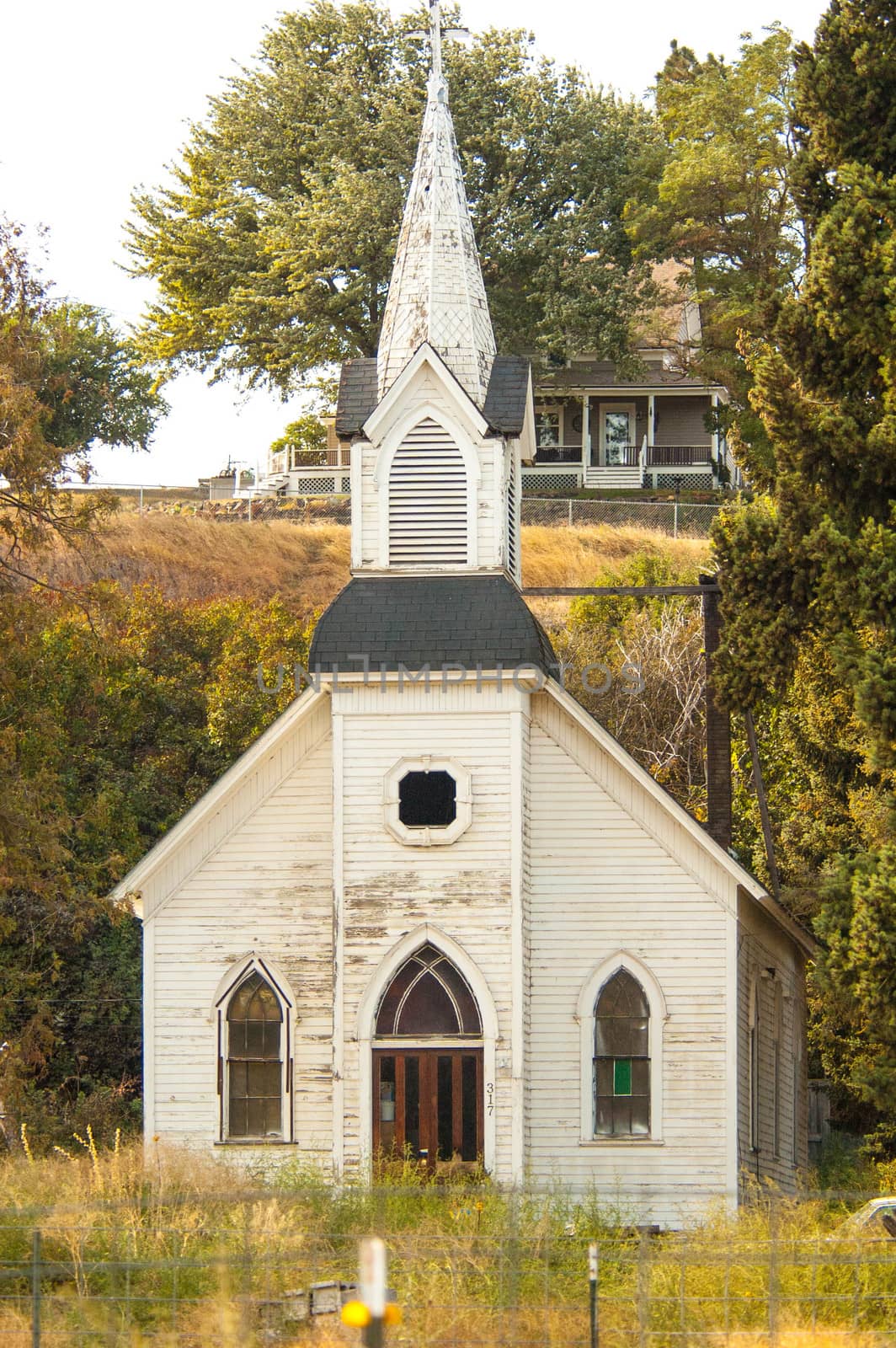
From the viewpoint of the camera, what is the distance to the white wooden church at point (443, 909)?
2191 centimetres

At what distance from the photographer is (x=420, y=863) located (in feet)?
72.4

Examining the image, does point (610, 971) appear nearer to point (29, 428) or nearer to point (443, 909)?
point (443, 909)

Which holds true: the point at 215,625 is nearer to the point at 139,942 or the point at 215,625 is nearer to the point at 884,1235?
the point at 139,942

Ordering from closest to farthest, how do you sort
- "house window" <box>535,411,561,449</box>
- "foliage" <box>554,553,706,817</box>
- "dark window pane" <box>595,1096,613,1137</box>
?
"dark window pane" <box>595,1096,613,1137</box> < "foliage" <box>554,553,706,817</box> < "house window" <box>535,411,561,449</box>

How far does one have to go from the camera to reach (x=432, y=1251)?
1630 centimetres

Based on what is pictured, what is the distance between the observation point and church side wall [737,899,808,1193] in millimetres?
23641

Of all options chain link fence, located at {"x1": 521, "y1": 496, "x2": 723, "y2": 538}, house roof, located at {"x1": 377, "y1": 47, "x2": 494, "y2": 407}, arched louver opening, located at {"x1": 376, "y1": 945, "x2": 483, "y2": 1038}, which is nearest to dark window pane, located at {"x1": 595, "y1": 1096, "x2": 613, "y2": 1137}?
arched louver opening, located at {"x1": 376, "y1": 945, "x2": 483, "y2": 1038}

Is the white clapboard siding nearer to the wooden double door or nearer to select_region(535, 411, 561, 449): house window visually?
the wooden double door

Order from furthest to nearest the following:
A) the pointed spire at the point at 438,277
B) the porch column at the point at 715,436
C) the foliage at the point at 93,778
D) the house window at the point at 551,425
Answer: the house window at the point at 551,425, the porch column at the point at 715,436, the pointed spire at the point at 438,277, the foliage at the point at 93,778

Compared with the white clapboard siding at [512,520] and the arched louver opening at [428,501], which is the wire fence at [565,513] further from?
the arched louver opening at [428,501]

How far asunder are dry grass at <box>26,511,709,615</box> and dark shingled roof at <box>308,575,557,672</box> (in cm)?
2162

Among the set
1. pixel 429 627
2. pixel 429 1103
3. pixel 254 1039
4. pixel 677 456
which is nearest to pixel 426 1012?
pixel 429 1103

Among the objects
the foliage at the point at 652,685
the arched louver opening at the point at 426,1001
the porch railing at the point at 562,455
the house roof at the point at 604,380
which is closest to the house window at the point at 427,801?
A: the arched louver opening at the point at 426,1001

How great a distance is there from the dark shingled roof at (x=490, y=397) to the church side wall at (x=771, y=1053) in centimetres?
646
